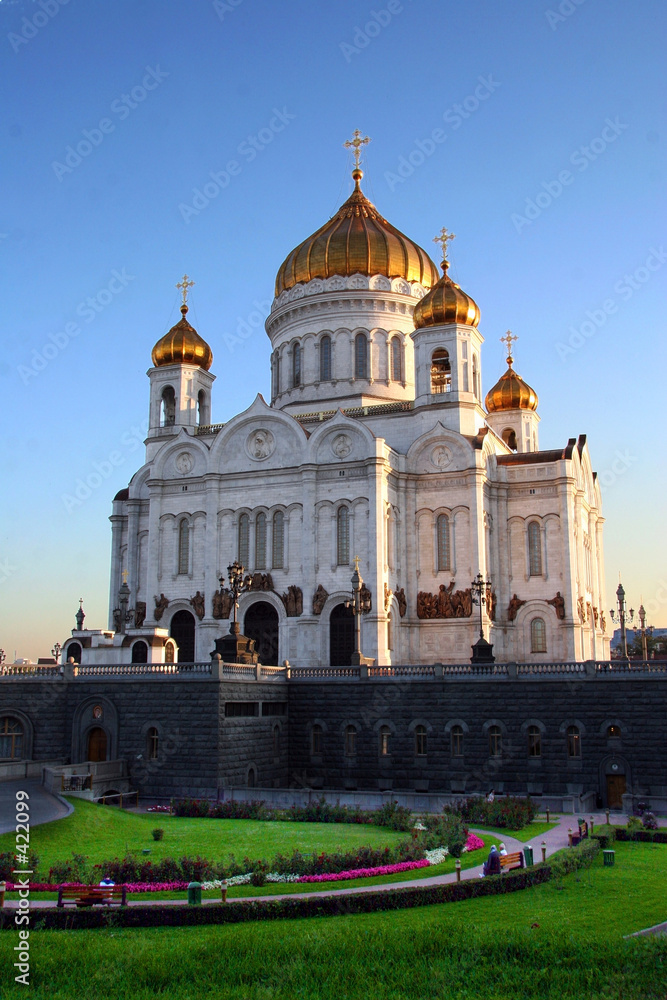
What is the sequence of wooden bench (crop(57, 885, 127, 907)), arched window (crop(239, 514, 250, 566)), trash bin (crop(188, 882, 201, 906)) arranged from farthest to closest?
arched window (crop(239, 514, 250, 566)) → trash bin (crop(188, 882, 201, 906)) → wooden bench (crop(57, 885, 127, 907))

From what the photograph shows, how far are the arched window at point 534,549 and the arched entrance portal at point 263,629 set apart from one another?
12937 millimetres

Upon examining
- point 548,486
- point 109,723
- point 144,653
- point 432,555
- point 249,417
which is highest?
point 249,417

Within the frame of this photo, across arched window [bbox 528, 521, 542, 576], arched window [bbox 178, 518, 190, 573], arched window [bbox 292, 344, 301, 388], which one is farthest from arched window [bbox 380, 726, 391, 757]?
arched window [bbox 292, 344, 301, 388]

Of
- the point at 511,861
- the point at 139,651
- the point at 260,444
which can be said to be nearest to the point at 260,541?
the point at 260,444

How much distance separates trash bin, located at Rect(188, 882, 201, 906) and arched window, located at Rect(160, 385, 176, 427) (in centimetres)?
3883

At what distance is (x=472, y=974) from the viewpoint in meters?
14.1

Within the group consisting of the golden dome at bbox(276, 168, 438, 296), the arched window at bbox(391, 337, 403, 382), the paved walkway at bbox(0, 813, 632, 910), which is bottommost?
the paved walkway at bbox(0, 813, 632, 910)

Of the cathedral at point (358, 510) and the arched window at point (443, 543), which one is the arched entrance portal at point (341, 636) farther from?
the arched window at point (443, 543)

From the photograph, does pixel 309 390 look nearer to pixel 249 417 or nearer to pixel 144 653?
pixel 249 417

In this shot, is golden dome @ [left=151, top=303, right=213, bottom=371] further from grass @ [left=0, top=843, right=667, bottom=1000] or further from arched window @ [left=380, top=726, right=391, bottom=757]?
grass @ [left=0, top=843, right=667, bottom=1000]

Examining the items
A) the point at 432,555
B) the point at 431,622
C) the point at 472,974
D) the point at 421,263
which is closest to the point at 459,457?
the point at 432,555

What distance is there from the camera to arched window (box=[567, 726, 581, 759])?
33.9m

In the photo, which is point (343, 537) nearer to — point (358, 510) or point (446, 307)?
point (358, 510)

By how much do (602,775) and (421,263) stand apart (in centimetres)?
3250
